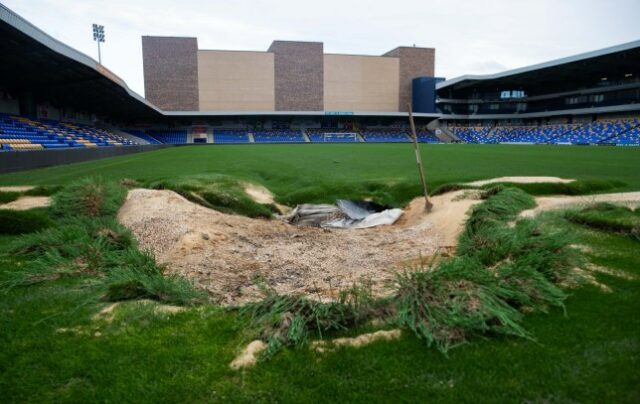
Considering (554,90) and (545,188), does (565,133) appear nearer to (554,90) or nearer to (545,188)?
(554,90)

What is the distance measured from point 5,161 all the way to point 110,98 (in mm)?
23530

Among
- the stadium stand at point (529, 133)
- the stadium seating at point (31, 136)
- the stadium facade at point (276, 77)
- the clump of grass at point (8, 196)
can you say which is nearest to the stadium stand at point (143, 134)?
the stadium facade at point (276, 77)

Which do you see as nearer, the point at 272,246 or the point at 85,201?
the point at 272,246

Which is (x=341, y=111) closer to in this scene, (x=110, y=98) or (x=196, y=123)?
(x=196, y=123)

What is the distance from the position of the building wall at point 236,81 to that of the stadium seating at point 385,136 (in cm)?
1543

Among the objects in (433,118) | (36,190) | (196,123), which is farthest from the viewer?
(433,118)

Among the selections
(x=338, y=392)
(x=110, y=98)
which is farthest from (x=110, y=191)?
(x=110, y=98)

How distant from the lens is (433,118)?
72.0 m

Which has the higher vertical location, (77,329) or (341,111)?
(341,111)


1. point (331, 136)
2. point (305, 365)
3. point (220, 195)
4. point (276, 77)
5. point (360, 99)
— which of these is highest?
point (276, 77)

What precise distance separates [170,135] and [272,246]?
6065 centimetres

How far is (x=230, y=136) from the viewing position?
6338cm

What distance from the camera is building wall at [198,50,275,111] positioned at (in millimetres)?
64812

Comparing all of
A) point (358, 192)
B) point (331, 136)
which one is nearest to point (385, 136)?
point (331, 136)
